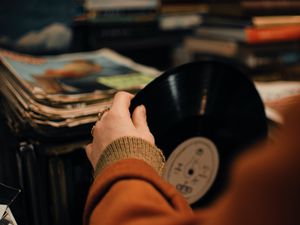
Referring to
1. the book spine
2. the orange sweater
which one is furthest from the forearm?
the book spine

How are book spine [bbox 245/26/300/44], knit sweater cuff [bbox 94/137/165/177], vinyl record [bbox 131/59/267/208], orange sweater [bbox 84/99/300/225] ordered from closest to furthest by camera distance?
orange sweater [bbox 84/99/300/225]
knit sweater cuff [bbox 94/137/165/177]
vinyl record [bbox 131/59/267/208]
book spine [bbox 245/26/300/44]

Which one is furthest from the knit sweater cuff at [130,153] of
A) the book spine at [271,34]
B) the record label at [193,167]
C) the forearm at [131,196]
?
the book spine at [271,34]

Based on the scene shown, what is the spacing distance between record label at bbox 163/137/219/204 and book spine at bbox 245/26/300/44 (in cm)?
42

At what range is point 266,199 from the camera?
0.25m

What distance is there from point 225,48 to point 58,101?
1.77 ft

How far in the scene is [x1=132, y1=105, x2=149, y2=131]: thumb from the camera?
0.44 meters

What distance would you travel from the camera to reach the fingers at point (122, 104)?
45 cm

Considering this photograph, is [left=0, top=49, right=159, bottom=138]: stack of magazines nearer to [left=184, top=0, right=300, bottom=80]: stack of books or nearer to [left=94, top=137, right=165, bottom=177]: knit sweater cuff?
[left=94, top=137, right=165, bottom=177]: knit sweater cuff

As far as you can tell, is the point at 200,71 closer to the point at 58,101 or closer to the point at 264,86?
the point at 58,101

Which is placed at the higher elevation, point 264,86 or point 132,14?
point 132,14

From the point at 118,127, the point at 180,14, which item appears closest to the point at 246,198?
the point at 118,127

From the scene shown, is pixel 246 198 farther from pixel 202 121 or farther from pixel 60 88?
pixel 60 88

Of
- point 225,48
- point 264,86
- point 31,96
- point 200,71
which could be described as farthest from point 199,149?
point 225,48

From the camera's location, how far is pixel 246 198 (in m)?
0.25
